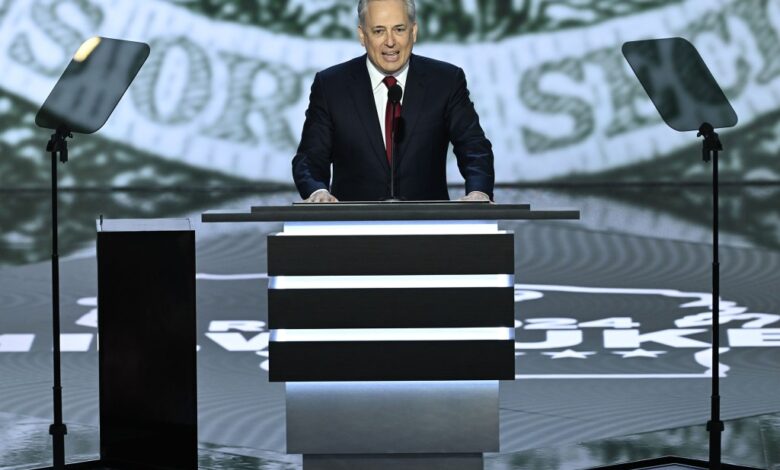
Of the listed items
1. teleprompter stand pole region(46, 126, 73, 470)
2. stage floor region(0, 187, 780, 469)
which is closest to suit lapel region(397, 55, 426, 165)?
teleprompter stand pole region(46, 126, 73, 470)

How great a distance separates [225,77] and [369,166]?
198 inches

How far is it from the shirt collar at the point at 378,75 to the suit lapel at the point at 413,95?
0.04 feet

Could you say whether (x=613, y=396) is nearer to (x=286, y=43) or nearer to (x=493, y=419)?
(x=493, y=419)

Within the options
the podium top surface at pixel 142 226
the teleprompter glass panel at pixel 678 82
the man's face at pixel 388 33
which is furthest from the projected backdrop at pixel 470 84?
the man's face at pixel 388 33

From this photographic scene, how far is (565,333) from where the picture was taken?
538 cm

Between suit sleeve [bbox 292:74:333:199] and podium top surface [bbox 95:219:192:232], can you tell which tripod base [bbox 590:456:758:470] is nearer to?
suit sleeve [bbox 292:74:333:199]

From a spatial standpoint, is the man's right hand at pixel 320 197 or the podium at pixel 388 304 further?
the man's right hand at pixel 320 197

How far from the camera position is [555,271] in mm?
6719

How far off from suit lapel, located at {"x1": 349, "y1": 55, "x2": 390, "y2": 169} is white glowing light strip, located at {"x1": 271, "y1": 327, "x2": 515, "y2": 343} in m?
0.71

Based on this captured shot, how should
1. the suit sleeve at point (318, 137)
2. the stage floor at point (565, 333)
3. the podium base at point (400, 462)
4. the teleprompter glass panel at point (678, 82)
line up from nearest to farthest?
the podium base at point (400, 462), the teleprompter glass panel at point (678, 82), the suit sleeve at point (318, 137), the stage floor at point (565, 333)

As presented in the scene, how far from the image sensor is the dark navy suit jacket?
3010 millimetres

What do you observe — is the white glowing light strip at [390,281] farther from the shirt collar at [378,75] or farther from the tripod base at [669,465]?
the tripod base at [669,465]

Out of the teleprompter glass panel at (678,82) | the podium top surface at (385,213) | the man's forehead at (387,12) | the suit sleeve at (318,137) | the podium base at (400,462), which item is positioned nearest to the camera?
the podium top surface at (385,213)

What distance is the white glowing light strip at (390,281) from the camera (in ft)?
7.86
